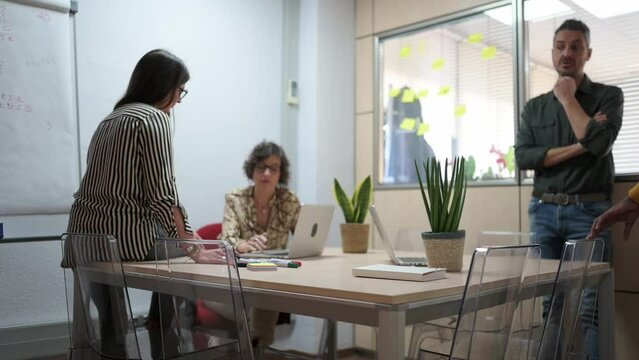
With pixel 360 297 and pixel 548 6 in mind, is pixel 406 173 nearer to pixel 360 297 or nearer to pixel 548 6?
pixel 548 6

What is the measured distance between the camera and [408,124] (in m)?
4.15

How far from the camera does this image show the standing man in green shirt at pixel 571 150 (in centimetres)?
289

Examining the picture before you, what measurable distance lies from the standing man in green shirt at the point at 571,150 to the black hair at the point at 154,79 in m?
1.93

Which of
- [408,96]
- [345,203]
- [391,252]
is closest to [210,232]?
[345,203]

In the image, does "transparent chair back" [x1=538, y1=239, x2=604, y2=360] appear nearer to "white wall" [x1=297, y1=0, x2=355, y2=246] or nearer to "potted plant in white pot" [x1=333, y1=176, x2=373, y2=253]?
"potted plant in white pot" [x1=333, y1=176, x2=373, y2=253]

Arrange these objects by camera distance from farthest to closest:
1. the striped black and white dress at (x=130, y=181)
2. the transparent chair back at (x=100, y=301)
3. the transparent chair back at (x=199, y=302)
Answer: the striped black and white dress at (x=130, y=181)
the transparent chair back at (x=100, y=301)
the transparent chair back at (x=199, y=302)

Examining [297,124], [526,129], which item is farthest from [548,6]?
[297,124]

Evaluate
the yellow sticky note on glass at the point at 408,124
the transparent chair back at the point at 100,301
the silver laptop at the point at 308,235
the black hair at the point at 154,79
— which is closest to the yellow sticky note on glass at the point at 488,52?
the yellow sticky note on glass at the point at 408,124

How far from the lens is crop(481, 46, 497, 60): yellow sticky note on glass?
12.1ft

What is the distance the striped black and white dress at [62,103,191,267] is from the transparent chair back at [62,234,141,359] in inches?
8.0

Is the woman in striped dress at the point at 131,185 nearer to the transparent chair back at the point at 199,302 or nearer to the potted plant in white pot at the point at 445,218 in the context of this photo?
the transparent chair back at the point at 199,302

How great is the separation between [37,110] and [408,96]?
250 centimetres

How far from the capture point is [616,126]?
2.88m

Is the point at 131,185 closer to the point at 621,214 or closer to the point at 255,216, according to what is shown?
the point at 255,216
